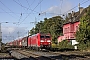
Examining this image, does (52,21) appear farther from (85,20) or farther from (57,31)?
(85,20)

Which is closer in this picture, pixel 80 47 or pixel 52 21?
pixel 80 47

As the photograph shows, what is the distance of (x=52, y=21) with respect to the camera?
9250 centimetres

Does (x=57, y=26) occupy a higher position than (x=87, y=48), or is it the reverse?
(x=57, y=26)

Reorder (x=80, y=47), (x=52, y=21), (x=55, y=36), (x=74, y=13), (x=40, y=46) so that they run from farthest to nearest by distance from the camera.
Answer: (x=52, y=21)
(x=55, y=36)
(x=74, y=13)
(x=80, y=47)
(x=40, y=46)

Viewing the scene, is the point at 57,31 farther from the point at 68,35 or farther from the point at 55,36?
the point at 68,35

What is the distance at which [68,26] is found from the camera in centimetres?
6656

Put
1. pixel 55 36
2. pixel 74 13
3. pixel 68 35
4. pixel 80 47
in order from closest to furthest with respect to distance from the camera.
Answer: pixel 80 47 < pixel 68 35 < pixel 74 13 < pixel 55 36

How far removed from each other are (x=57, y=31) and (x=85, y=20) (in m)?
31.4

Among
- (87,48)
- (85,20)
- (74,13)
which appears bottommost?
(87,48)

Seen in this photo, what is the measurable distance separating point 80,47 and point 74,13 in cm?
2771

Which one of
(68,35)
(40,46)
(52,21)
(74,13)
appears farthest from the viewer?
(52,21)

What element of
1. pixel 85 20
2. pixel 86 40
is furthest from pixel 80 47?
pixel 85 20

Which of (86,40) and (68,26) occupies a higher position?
(68,26)

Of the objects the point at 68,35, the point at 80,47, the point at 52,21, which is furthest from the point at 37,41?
the point at 52,21
